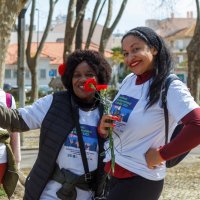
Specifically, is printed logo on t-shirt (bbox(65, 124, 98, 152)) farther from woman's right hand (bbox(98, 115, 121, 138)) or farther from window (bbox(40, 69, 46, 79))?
window (bbox(40, 69, 46, 79))

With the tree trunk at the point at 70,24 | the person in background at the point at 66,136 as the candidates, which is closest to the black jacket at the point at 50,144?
the person in background at the point at 66,136

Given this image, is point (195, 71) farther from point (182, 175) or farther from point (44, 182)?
point (44, 182)

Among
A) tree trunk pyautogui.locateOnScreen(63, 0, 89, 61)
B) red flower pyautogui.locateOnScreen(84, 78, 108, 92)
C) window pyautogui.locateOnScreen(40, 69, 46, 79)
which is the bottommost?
window pyautogui.locateOnScreen(40, 69, 46, 79)

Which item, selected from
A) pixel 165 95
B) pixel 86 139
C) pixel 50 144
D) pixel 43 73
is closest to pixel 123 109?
pixel 165 95

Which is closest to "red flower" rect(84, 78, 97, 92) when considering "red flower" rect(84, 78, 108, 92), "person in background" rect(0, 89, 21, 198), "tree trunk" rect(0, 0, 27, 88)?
"red flower" rect(84, 78, 108, 92)

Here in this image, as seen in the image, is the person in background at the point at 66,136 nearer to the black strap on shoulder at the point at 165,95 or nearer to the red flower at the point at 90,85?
the red flower at the point at 90,85

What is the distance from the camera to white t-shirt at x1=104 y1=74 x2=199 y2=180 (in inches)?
119

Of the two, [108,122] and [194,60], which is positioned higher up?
[108,122]

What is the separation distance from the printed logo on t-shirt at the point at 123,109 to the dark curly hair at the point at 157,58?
116mm

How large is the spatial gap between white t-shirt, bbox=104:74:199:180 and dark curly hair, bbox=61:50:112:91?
70 cm

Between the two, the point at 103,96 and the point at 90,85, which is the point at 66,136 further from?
the point at 103,96

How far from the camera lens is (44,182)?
3.66 meters

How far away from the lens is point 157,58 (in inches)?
124

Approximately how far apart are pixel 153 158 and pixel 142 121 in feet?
0.70
